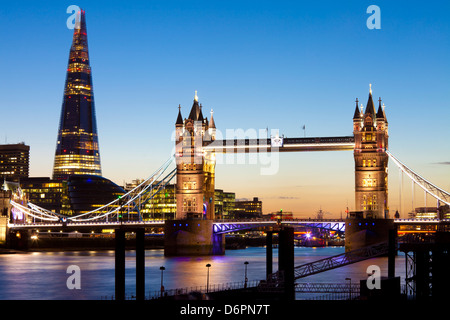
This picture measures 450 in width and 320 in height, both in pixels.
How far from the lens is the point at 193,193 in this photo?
400 ft

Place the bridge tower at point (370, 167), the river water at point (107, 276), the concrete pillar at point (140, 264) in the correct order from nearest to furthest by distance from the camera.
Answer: the concrete pillar at point (140, 264) → the river water at point (107, 276) → the bridge tower at point (370, 167)

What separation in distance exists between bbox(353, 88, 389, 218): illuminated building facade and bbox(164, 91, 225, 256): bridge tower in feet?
75.1

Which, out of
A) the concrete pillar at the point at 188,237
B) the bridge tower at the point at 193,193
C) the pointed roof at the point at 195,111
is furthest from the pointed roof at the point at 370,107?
the concrete pillar at the point at 188,237

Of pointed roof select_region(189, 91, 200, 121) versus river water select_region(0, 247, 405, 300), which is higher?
pointed roof select_region(189, 91, 200, 121)

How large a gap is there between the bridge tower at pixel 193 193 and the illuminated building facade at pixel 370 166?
22902mm

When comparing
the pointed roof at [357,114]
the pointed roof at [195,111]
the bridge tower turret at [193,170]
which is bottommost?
the bridge tower turret at [193,170]

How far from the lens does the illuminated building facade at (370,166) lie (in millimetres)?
114812

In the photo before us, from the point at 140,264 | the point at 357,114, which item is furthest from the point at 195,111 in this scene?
the point at 140,264

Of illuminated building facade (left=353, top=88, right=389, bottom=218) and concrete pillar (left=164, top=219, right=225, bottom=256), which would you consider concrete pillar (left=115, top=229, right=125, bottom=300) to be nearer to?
concrete pillar (left=164, top=219, right=225, bottom=256)

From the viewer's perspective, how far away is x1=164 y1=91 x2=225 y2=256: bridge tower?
383ft

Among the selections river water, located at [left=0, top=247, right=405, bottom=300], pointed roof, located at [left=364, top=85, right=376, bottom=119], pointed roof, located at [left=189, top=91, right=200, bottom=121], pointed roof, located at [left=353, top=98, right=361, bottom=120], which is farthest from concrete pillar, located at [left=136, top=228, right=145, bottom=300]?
pointed roof, located at [left=189, top=91, right=200, bottom=121]

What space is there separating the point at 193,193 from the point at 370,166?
26963 mm

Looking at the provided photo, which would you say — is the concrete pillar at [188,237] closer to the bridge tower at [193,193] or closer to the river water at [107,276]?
the bridge tower at [193,193]

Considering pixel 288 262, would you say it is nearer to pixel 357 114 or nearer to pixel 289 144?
pixel 289 144
